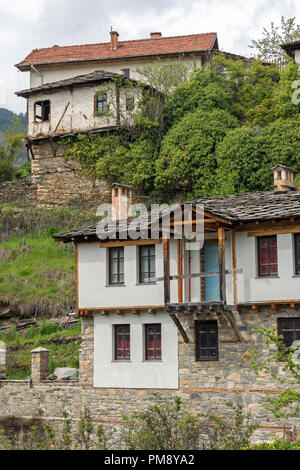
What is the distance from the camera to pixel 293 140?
30688mm

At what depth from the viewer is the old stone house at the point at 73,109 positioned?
3672 centimetres

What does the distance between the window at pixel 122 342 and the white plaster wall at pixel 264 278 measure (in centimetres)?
393

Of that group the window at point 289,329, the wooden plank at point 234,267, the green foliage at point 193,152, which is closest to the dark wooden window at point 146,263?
the wooden plank at point 234,267

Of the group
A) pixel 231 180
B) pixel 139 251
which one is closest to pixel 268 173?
pixel 231 180

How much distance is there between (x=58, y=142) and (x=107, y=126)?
3.22 m

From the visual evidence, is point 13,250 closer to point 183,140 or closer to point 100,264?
point 183,140

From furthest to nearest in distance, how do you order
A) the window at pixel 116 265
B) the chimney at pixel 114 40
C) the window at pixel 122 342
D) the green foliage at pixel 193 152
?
the chimney at pixel 114 40, the green foliage at pixel 193 152, the window at pixel 116 265, the window at pixel 122 342

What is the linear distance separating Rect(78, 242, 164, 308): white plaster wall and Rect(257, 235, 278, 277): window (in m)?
3.00

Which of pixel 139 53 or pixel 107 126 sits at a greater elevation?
pixel 139 53

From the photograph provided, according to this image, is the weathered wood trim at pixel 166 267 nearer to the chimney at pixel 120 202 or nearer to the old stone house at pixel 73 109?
the chimney at pixel 120 202

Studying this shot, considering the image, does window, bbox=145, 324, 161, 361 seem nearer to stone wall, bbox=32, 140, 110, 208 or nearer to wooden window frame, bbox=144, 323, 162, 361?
wooden window frame, bbox=144, 323, 162, 361

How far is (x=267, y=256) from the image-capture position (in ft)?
64.0

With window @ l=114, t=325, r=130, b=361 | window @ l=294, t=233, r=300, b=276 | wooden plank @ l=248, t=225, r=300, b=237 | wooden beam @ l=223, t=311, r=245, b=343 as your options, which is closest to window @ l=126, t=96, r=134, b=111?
window @ l=114, t=325, r=130, b=361

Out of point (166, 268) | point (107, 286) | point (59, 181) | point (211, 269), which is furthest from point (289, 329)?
point (59, 181)
